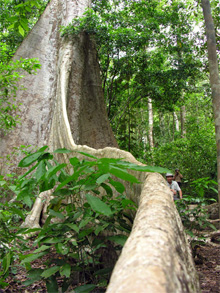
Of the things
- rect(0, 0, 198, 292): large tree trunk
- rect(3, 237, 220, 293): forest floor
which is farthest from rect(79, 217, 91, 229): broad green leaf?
rect(0, 0, 198, 292): large tree trunk

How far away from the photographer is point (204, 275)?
3207mm

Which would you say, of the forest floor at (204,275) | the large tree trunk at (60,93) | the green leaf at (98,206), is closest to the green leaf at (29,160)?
the green leaf at (98,206)

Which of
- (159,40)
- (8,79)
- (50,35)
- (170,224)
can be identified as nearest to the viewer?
(170,224)

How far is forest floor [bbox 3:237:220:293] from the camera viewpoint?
2664 mm

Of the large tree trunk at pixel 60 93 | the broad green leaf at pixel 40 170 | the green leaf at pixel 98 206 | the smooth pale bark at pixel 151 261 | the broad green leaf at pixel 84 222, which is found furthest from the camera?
the large tree trunk at pixel 60 93

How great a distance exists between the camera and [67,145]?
4168 millimetres

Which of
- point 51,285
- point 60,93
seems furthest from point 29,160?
point 60,93

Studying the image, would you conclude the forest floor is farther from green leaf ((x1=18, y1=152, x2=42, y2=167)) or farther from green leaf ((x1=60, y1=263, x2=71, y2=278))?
green leaf ((x1=18, y1=152, x2=42, y2=167))

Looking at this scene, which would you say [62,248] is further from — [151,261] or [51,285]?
[151,261]

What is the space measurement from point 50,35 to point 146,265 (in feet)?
23.2

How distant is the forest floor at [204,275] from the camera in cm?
266

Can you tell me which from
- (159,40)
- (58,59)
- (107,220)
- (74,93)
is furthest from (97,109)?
(107,220)

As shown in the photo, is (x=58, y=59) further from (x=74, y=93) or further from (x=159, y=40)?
(x=159, y=40)

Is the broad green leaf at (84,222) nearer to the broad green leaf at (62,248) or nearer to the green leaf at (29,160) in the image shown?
the broad green leaf at (62,248)
